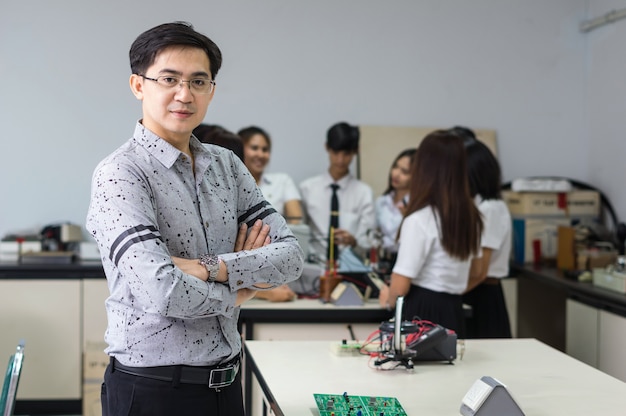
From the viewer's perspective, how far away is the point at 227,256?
1917 mm

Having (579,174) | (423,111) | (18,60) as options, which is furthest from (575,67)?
(18,60)

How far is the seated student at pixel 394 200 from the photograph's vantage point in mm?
5195

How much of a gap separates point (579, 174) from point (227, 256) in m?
4.72

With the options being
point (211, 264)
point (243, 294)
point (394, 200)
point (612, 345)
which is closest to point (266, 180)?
point (394, 200)

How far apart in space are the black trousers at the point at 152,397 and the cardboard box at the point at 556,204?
13.4 feet

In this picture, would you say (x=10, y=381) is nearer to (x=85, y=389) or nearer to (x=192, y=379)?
(x=192, y=379)

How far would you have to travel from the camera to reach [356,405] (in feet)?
7.29

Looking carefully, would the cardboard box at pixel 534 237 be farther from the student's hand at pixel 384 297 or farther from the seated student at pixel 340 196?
the student's hand at pixel 384 297

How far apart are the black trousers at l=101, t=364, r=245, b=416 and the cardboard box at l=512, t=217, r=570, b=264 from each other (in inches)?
159

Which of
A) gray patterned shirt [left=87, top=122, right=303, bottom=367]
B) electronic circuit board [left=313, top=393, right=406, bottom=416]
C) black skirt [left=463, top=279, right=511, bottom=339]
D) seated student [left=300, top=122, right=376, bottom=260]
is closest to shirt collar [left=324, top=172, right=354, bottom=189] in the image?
seated student [left=300, top=122, right=376, bottom=260]

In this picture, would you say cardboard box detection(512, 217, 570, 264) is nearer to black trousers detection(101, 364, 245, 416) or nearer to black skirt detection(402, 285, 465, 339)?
black skirt detection(402, 285, 465, 339)

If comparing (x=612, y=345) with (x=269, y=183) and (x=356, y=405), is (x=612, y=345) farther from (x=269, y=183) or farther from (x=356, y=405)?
(x=356, y=405)

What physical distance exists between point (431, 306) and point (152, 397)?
1.94 meters

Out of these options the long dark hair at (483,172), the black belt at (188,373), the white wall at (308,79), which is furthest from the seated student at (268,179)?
the black belt at (188,373)
